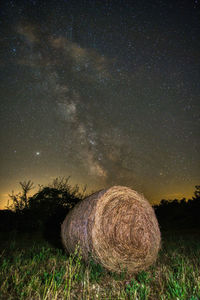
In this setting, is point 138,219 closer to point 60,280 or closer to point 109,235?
point 109,235

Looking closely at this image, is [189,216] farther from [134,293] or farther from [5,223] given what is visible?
[134,293]

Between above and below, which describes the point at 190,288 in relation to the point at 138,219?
below

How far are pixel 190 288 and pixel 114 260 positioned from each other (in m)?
1.96

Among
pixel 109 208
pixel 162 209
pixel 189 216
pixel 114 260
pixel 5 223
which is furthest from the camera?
pixel 162 209

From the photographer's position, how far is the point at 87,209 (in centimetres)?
484

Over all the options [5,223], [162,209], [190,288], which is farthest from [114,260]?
[162,209]

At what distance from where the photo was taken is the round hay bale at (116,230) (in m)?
4.41

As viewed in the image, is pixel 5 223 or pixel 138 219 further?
pixel 5 223

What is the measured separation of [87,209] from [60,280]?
199 centimetres

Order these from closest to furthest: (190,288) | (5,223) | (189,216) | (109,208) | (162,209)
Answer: (190,288)
(109,208)
(5,223)
(189,216)
(162,209)

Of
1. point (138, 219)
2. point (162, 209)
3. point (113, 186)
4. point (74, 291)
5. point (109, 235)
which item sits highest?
point (162, 209)

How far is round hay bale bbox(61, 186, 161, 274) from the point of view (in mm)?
4410

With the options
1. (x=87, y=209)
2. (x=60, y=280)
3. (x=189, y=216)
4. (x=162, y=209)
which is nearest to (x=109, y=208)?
(x=87, y=209)

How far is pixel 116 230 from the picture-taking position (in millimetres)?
4699
